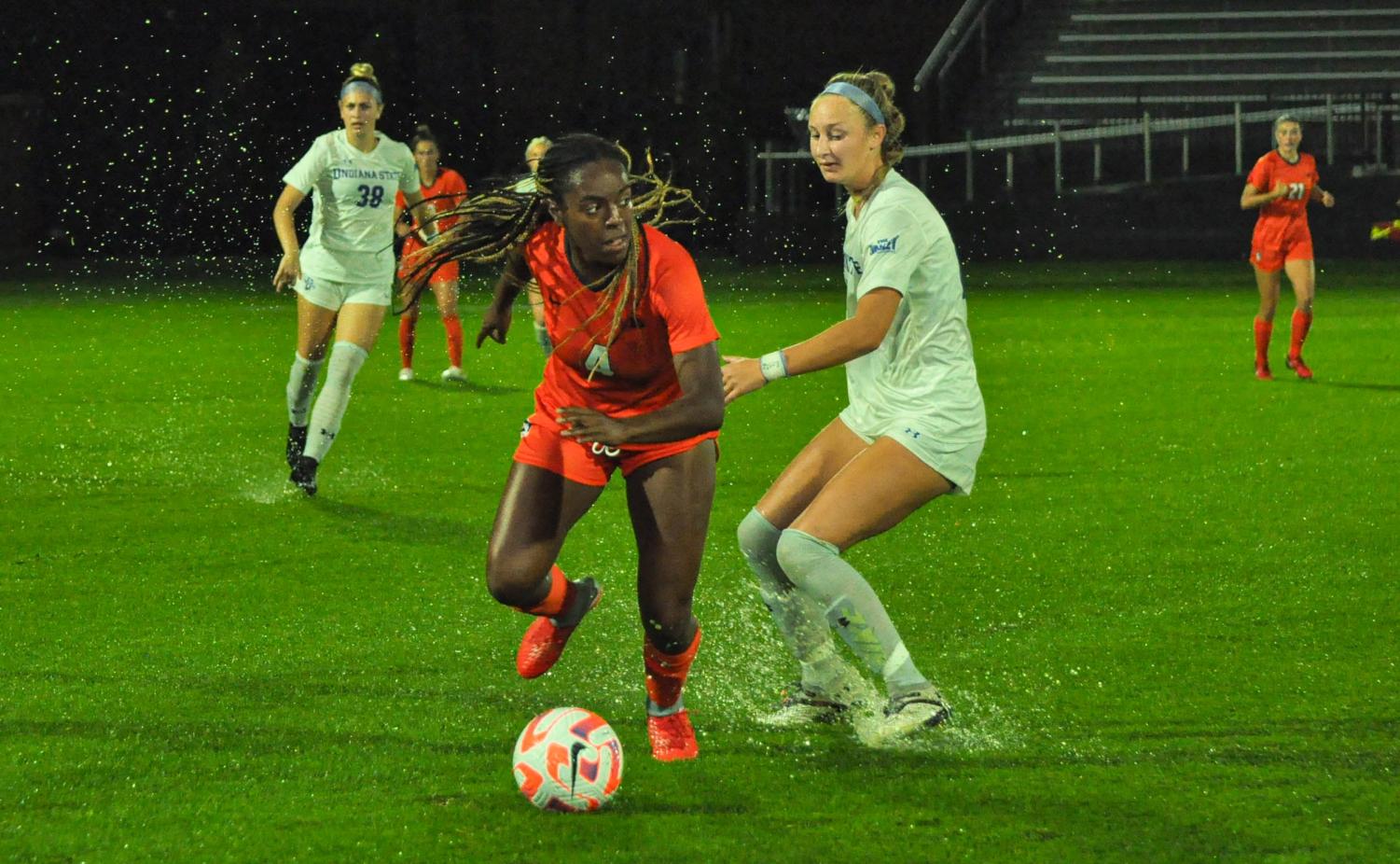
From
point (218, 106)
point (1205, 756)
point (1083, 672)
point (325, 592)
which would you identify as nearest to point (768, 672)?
point (1083, 672)

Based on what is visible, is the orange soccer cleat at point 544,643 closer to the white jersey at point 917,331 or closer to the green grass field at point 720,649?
the green grass field at point 720,649

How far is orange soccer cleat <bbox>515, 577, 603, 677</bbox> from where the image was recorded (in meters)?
5.95

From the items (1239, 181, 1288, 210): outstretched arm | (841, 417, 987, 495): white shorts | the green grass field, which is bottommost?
the green grass field

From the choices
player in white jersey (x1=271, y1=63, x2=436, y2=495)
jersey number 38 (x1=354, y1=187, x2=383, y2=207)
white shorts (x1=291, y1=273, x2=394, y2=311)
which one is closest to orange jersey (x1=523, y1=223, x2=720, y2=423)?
player in white jersey (x1=271, y1=63, x2=436, y2=495)

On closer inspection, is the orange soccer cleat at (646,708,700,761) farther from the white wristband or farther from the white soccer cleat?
the white wristband

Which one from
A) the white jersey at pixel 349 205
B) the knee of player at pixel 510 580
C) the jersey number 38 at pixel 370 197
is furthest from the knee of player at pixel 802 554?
the jersey number 38 at pixel 370 197

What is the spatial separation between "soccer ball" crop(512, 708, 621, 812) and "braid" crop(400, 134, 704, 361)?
1.05m

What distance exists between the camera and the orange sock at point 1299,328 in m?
15.2

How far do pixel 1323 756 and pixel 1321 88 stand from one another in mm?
31180

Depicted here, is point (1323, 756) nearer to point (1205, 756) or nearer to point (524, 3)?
point (1205, 756)

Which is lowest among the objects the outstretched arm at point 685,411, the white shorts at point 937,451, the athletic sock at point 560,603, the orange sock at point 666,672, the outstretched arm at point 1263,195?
the orange sock at point 666,672

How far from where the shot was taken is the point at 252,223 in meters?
34.1

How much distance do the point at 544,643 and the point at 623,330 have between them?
1.26m

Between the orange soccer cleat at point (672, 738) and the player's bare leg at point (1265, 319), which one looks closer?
the orange soccer cleat at point (672, 738)
